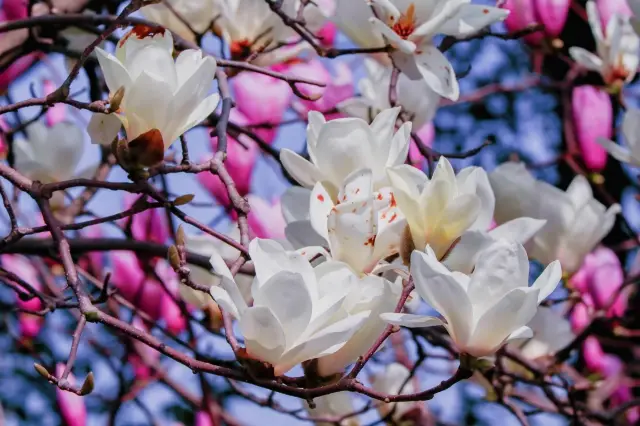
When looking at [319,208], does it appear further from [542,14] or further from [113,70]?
[542,14]

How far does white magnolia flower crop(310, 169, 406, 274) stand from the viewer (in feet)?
2.23

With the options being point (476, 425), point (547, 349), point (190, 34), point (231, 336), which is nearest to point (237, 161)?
point (190, 34)

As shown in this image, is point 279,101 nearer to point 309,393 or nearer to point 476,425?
point 309,393

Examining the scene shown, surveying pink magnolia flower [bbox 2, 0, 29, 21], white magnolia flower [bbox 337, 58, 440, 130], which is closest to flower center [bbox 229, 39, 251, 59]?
white magnolia flower [bbox 337, 58, 440, 130]

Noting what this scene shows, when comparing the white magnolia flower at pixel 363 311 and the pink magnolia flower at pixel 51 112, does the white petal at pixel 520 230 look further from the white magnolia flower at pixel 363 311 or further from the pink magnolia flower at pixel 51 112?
the pink magnolia flower at pixel 51 112

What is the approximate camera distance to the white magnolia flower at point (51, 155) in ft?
4.47

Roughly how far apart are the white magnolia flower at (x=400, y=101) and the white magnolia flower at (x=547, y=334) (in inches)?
12.0

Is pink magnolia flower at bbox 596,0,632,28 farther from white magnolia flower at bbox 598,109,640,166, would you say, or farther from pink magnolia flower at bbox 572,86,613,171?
white magnolia flower at bbox 598,109,640,166

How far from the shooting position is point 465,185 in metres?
0.70

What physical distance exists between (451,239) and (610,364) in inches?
56.4

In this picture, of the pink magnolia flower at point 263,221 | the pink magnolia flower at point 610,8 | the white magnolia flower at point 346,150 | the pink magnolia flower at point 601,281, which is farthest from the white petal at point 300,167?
the pink magnolia flower at point 610,8

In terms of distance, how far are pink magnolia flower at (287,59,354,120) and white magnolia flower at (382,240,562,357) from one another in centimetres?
75

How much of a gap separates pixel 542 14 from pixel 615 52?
196mm

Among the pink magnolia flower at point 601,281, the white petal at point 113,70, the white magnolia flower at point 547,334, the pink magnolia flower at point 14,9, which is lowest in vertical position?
the pink magnolia flower at point 601,281
